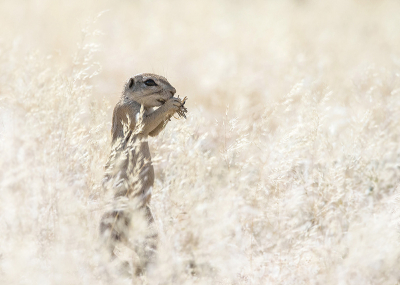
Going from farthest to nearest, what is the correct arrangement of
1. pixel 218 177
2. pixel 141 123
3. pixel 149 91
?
pixel 218 177 < pixel 149 91 < pixel 141 123

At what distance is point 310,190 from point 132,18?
7982 millimetres

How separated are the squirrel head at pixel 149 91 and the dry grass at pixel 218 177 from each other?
0.24m

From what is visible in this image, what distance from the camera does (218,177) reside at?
4230 millimetres

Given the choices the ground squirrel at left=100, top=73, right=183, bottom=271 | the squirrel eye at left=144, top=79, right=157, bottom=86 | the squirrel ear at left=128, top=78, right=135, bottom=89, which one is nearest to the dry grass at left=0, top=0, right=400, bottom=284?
the ground squirrel at left=100, top=73, right=183, bottom=271

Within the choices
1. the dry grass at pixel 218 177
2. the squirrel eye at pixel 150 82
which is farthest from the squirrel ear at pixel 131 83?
the dry grass at pixel 218 177

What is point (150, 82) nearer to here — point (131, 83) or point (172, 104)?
point (131, 83)

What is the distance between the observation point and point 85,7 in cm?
972

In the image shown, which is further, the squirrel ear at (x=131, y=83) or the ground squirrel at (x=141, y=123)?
the squirrel ear at (x=131, y=83)

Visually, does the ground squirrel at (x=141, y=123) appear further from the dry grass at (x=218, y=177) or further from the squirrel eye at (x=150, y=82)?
the dry grass at (x=218, y=177)

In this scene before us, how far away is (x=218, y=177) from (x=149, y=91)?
1.23 metres

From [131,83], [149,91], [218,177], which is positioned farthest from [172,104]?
[218,177]

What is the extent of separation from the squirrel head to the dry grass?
236 mm

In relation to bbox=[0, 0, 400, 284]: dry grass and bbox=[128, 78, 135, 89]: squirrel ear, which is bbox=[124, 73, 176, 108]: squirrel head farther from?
bbox=[0, 0, 400, 284]: dry grass

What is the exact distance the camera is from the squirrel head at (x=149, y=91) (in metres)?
3.41
